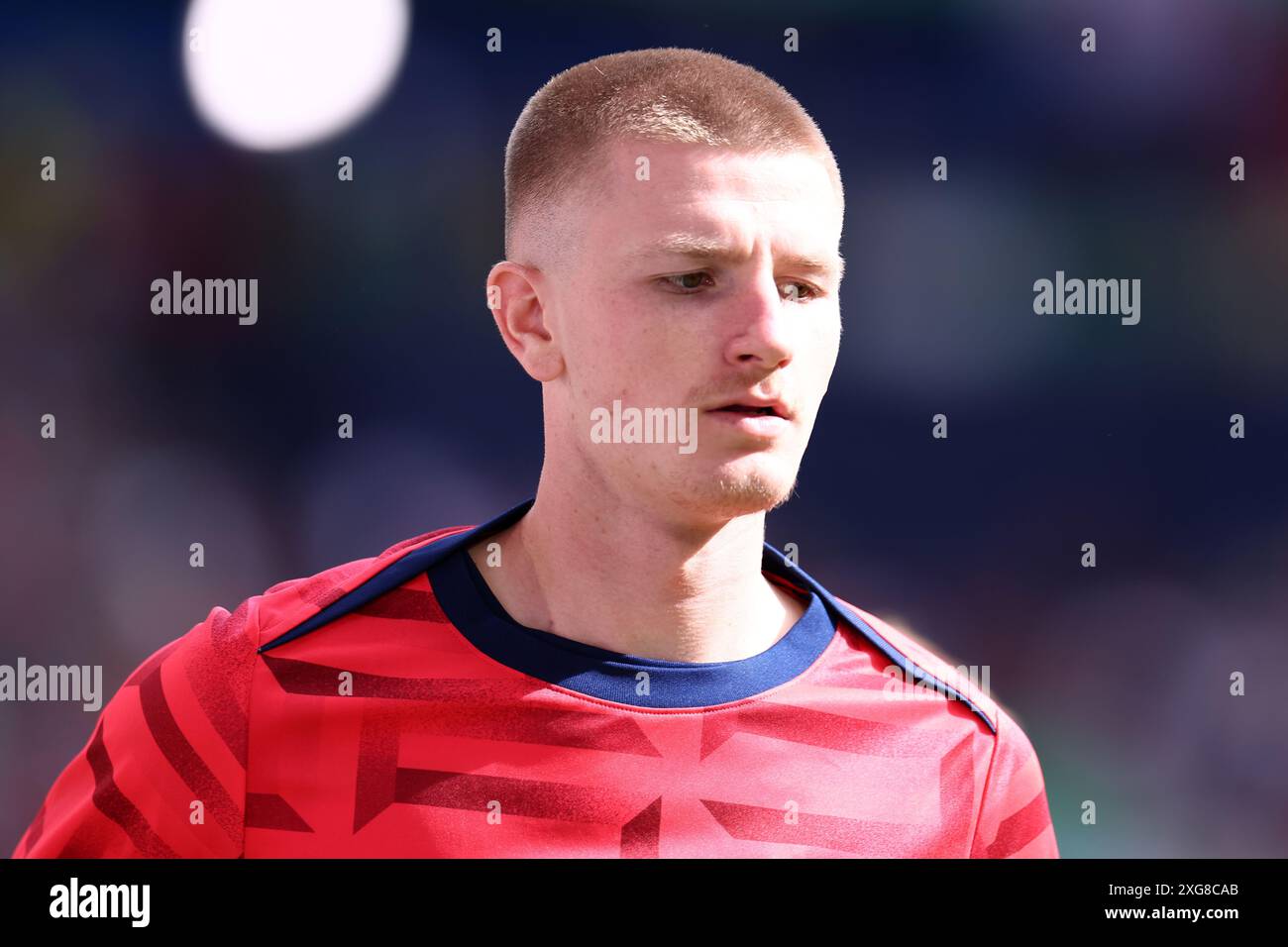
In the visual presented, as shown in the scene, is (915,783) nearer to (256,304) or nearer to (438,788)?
(438,788)

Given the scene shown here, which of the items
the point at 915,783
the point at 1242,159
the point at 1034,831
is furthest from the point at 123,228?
the point at 1242,159

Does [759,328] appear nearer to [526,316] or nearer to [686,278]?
[686,278]

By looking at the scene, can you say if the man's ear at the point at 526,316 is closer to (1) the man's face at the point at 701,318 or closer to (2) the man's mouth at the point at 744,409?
(1) the man's face at the point at 701,318

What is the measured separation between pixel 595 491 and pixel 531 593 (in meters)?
0.32

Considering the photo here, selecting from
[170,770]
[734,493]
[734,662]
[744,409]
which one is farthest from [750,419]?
[170,770]

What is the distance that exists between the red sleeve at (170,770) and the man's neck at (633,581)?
28.3 inches

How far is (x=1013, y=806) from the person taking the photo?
318cm

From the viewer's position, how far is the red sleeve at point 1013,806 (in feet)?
10.2

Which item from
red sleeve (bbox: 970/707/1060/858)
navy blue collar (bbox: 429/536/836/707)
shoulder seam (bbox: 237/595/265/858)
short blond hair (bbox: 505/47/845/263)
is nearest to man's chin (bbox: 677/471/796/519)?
navy blue collar (bbox: 429/536/836/707)

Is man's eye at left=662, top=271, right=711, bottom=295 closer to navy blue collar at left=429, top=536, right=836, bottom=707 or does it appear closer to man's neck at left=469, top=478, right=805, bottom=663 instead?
man's neck at left=469, top=478, right=805, bottom=663

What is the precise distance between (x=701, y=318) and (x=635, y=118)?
563 mm

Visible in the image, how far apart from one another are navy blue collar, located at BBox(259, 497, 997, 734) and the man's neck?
0.07m

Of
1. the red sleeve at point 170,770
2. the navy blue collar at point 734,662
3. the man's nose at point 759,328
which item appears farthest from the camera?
the navy blue collar at point 734,662

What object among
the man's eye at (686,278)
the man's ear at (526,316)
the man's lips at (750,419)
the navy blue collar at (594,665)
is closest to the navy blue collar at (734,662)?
the navy blue collar at (594,665)
